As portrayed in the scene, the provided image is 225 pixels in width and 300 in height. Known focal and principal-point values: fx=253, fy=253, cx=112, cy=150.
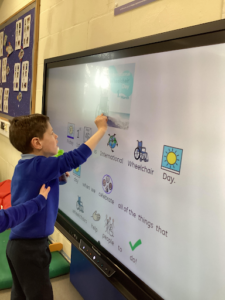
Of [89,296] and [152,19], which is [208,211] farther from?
[89,296]

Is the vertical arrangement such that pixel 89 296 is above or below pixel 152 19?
below

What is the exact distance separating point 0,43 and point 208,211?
268 cm

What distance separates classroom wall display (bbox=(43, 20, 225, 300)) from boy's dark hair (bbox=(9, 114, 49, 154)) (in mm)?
207

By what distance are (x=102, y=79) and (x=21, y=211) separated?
1.99 ft

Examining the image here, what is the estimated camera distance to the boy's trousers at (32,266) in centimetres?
104

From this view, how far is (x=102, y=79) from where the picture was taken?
1051mm

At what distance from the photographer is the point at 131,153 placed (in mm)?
899

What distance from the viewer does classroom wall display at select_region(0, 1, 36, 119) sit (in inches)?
75.2

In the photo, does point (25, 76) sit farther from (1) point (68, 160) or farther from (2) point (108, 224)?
(2) point (108, 224)

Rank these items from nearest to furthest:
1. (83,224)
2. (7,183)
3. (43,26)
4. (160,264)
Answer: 1. (160,264)
2. (83,224)
3. (43,26)
4. (7,183)

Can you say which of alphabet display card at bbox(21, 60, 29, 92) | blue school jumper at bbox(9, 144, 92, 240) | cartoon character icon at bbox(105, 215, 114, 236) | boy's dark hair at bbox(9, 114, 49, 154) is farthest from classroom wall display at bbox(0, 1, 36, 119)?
cartoon character icon at bbox(105, 215, 114, 236)

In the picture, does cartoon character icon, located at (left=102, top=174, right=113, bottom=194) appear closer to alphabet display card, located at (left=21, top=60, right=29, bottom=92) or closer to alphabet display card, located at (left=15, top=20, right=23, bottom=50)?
alphabet display card, located at (left=21, top=60, right=29, bottom=92)

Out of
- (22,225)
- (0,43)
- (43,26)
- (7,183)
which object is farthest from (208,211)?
(0,43)

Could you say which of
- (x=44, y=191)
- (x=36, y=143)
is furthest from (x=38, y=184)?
(x=36, y=143)
